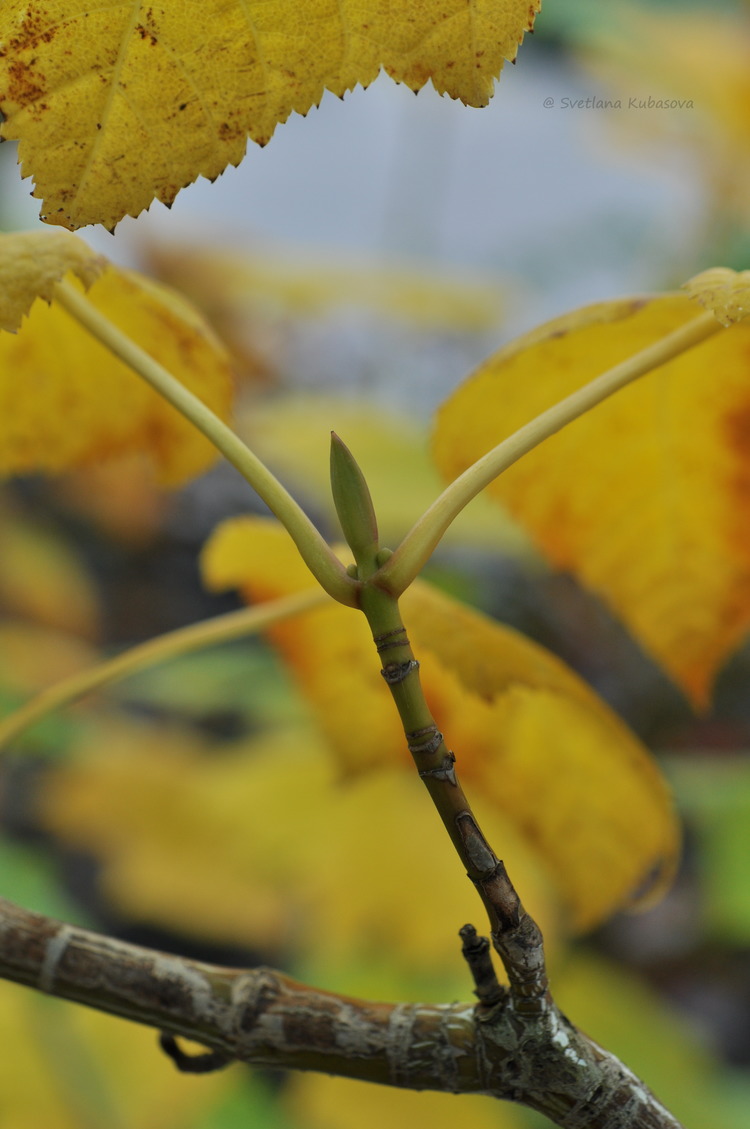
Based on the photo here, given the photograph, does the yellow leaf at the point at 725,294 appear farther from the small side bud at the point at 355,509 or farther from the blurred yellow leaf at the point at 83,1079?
the blurred yellow leaf at the point at 83,1079

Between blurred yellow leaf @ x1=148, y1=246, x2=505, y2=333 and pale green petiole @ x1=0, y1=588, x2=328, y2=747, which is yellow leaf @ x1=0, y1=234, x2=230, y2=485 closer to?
pale green petiole @ x1=0, y1=588, x2=328, y2=747

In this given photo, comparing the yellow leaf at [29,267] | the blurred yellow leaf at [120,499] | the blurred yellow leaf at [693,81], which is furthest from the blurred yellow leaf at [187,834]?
the blurred yellow leaf at [693,81]

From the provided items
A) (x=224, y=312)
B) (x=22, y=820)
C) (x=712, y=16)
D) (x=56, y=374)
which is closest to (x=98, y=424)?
(x=56, y=374)

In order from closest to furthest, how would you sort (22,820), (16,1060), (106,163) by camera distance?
(106,163), (16,1060), (22,820)

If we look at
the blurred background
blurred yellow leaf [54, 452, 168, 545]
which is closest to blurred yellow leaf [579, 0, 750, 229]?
the blurred background

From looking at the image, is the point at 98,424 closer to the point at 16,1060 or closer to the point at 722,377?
the point at 722,377

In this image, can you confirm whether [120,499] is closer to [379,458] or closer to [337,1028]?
[379,458]

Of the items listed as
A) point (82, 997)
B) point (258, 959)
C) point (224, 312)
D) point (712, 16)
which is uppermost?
point (712, 16)
